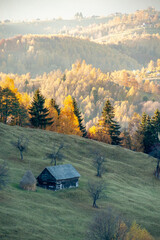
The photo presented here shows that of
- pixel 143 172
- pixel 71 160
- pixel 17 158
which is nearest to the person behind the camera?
pixel 17 158

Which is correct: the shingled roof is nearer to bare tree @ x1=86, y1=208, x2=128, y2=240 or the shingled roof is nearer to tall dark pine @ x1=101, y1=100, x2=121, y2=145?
bare tree @ x1=86, y1=208, x2=128, y2=240

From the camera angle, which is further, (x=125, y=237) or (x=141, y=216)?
(x=141, y=216)

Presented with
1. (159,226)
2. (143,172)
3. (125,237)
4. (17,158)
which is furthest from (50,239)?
(143,172)

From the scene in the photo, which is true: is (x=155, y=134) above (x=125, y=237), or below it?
above

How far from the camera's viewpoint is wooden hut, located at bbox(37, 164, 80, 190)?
6266cm

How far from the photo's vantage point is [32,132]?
9050cm

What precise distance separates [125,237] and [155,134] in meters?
68.6

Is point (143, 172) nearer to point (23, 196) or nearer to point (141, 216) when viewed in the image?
point (141, 216)

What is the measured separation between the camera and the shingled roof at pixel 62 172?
63.3 metres

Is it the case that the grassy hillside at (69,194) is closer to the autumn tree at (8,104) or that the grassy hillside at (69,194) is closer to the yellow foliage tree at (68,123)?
the autumn tree at (8,104)

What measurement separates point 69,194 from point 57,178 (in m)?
3.44

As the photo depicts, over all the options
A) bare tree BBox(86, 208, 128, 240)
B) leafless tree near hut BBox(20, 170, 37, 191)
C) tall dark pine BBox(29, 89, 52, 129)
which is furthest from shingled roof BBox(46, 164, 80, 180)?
tall dark pine BBox(29, 89, 52, 129)

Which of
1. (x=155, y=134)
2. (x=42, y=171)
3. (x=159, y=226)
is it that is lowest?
(x=159, y=226)

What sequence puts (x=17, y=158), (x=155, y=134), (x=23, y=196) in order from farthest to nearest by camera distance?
1. (x=155, y=134)
2. (x=17, y=158)
3. (x=23, y=196)
